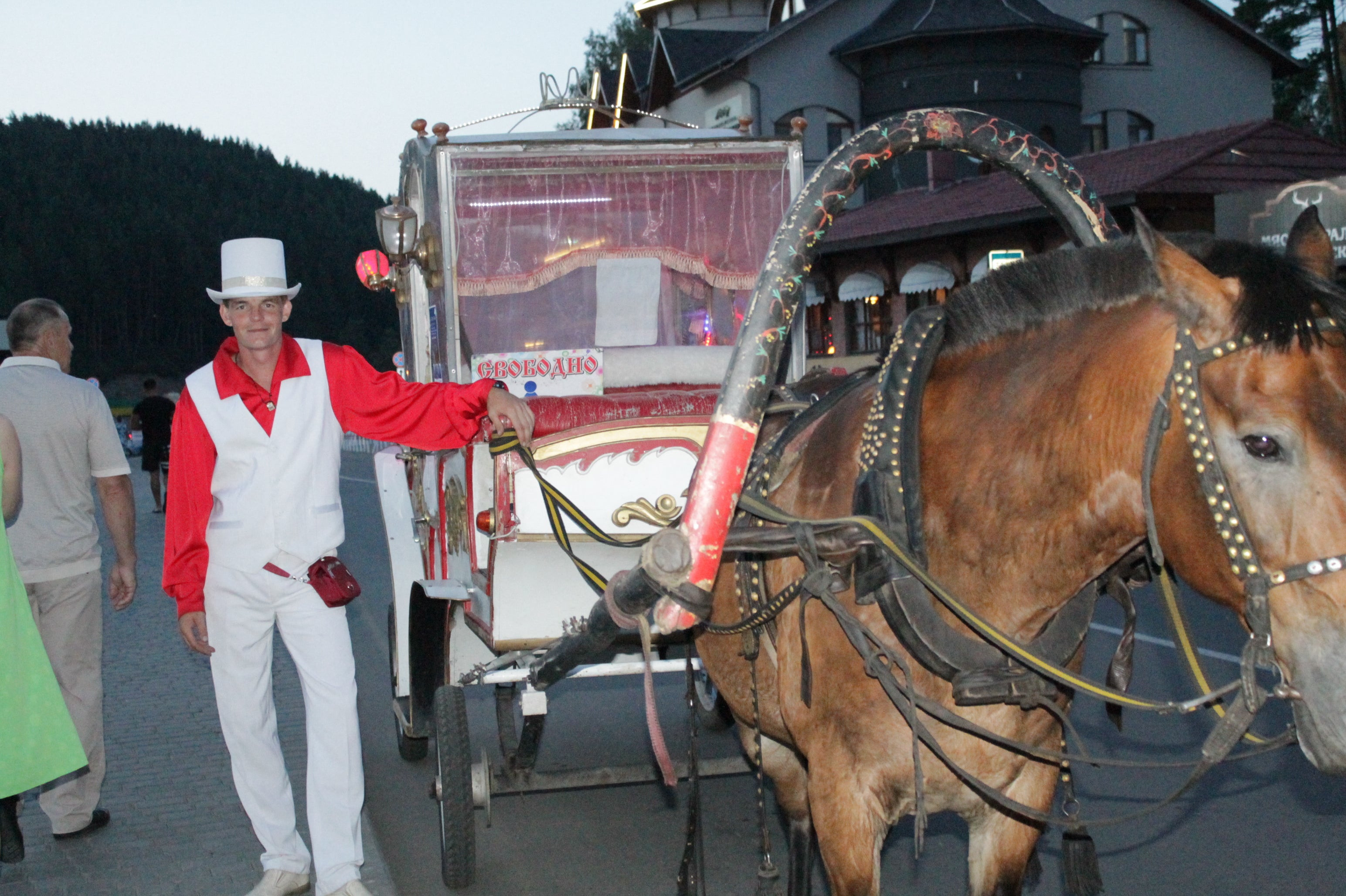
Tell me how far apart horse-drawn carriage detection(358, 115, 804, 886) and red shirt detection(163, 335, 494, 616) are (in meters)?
0.35

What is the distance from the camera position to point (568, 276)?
6.13 meters

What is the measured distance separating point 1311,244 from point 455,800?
138 inches

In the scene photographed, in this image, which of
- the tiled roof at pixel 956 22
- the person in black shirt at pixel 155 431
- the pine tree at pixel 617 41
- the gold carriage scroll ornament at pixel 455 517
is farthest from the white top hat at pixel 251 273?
the pine tree at pixel 617 41

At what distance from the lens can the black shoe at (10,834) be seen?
4.99 meters

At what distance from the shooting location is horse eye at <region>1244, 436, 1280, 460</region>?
7.00ft

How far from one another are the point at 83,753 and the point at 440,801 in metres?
1.31

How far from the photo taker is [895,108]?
3117cm

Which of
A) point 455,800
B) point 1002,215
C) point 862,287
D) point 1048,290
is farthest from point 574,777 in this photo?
point 862,287

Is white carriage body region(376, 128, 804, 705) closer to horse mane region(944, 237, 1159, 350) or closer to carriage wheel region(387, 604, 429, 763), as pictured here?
carriage wheel region(387, 604, 429, 763)

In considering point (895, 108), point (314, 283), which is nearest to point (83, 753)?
point (895, 108)

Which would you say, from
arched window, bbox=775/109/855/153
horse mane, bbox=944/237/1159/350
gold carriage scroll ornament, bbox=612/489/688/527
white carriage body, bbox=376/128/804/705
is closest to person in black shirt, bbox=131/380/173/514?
white carriage body, bbox=376/128/804/705

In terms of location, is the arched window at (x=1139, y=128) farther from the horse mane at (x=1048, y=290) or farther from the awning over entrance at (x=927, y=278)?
the horse mane at (x=1048, y=290)

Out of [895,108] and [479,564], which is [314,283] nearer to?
[895,108]

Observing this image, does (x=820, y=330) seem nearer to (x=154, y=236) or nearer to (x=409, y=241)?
(x=409, y=241)
